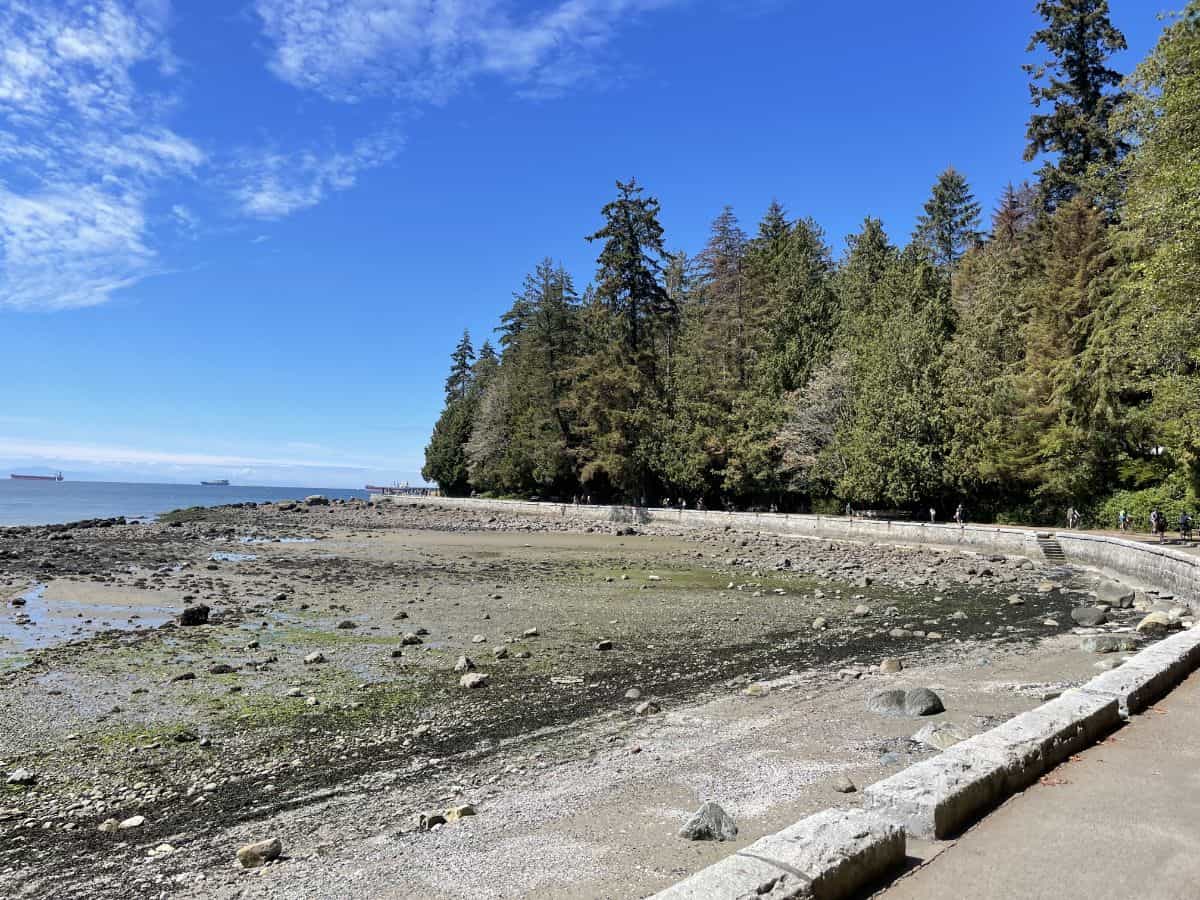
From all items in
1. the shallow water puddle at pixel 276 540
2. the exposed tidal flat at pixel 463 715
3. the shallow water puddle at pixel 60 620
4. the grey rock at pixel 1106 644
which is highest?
the grey rock at pixel 1106 644

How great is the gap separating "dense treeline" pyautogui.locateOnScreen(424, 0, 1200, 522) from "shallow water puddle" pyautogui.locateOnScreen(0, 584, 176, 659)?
29243 millimetres

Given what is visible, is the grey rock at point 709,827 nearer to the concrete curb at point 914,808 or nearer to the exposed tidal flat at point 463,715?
the exposed tidal flat at point 463,715

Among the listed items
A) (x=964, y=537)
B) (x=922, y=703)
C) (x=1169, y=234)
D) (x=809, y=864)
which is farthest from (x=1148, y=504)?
(x=809, y=864)

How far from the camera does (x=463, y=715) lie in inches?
351

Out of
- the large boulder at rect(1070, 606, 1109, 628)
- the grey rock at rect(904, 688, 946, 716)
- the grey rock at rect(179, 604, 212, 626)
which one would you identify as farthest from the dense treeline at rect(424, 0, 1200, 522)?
the grey rock at rect(179, 604, 212, 626)

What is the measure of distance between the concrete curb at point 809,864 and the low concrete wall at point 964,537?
1831 cm

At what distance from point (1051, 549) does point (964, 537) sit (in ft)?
13.5

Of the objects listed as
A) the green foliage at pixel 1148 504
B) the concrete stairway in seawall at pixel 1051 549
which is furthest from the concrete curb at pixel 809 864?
the green foliage at pixel 1148 504

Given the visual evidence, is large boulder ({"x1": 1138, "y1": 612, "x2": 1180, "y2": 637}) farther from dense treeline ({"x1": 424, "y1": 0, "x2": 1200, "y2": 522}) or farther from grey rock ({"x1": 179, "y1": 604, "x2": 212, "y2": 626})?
grey rock ({"x1": 179, "y1": 604, "x2": 212, "y2": 626})

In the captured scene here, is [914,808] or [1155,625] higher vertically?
[914,808]

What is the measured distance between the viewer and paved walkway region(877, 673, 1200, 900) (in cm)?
370

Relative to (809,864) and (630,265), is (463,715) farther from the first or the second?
(630,265)

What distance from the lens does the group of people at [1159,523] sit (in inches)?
1033

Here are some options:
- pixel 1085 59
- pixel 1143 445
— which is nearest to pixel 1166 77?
pixel 1143 445
